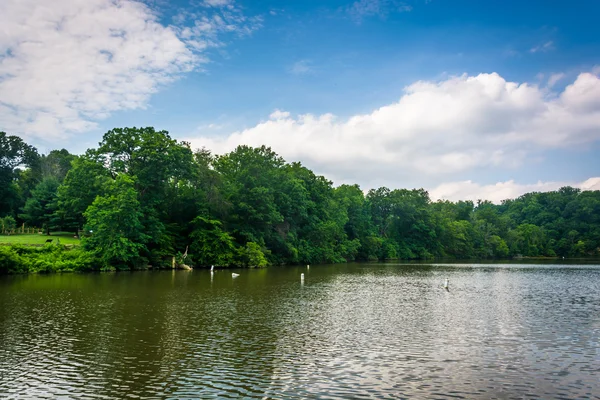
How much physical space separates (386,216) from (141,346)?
124m

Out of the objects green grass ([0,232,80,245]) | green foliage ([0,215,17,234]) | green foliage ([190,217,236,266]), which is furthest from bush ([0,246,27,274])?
green foliage ([190,217,236,266])

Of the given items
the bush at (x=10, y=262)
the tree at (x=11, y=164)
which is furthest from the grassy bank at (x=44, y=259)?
the tree at (x=11, y=164)

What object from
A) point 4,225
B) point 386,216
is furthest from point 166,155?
point 386,216

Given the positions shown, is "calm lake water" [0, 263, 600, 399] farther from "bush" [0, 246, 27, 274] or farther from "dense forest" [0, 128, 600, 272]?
"dense forest" [0, 128, 600, 272]

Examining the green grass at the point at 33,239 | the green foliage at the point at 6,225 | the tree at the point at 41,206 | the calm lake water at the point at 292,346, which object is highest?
the tree at the point at 41,206

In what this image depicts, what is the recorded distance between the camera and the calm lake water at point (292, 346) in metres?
13.9

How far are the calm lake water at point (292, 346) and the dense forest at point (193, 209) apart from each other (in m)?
24.5

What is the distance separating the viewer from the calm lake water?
548 inches

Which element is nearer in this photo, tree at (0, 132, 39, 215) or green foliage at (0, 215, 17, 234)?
green foliage at (0, 215, 17, 234)

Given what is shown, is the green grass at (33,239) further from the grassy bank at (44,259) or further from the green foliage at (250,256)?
the green foliage at (250,256)

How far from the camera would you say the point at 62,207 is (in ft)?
241

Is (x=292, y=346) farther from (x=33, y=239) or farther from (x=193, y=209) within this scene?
(x=193, y=209)

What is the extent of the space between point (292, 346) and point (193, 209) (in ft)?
199

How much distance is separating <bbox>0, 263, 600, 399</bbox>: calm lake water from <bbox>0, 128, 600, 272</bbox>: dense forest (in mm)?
24463
